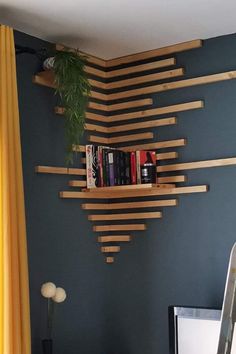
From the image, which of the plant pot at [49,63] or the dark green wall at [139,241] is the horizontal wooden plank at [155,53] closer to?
the dark green wall at [139,241]

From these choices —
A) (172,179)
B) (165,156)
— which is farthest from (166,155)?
(172,179)

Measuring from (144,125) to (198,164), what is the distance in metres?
0.44

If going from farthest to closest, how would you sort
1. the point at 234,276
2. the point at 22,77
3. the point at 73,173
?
the point at 73,173 < the point at 22,77 < the point at 234,276

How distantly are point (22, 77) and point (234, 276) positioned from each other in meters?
1.69

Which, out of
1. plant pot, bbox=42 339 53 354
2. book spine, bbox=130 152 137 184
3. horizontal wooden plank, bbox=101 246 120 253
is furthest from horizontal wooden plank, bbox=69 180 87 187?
plant pot, bbox=42 339 53 354

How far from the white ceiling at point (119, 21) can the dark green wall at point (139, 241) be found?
0.16 metres

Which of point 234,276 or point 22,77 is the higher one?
point 22,77

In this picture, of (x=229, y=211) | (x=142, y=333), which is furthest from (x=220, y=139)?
(x=142, y=333)

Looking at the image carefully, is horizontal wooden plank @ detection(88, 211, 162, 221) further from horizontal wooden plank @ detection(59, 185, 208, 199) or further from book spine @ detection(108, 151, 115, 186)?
book spine @ detection(108, 151, 115, 186)

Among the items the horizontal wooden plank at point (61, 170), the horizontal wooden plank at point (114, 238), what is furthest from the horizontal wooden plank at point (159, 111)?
the horizontal wooden plank at point (114, 238)

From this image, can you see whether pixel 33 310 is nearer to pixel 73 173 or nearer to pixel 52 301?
pixel 52 301

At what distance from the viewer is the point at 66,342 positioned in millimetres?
3518

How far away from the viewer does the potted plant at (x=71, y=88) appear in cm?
336

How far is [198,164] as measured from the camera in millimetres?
3533
